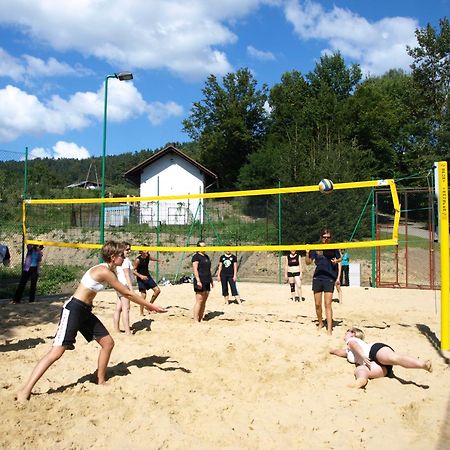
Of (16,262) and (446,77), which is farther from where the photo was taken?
(446,77)

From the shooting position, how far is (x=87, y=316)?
4402 millimetres

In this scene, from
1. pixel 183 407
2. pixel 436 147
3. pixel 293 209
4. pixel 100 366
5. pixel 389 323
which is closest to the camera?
pixel 183 407

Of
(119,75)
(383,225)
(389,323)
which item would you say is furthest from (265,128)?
(389,323)

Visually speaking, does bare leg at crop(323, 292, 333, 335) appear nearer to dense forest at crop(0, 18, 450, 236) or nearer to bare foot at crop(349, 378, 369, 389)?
bare foot at crop(349, 378, 369, 389)

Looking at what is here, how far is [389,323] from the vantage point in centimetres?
753

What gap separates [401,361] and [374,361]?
11.7 inches

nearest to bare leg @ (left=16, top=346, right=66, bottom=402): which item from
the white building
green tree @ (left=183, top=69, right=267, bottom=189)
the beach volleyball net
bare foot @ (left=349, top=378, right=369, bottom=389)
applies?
bare foot @ (left=349, top=378, right=369, bottom=389)

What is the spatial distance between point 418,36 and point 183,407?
111 feet

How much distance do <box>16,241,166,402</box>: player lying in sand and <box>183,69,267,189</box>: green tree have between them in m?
38.4

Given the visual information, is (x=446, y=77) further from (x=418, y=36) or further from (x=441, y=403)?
(x=441, y=403)

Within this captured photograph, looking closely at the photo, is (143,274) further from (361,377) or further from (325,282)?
(361,377)

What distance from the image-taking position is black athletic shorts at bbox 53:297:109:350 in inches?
166

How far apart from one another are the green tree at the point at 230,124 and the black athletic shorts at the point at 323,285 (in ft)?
118

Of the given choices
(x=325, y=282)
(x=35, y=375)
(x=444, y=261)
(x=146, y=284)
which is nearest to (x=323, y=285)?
(x=325, y=282)
